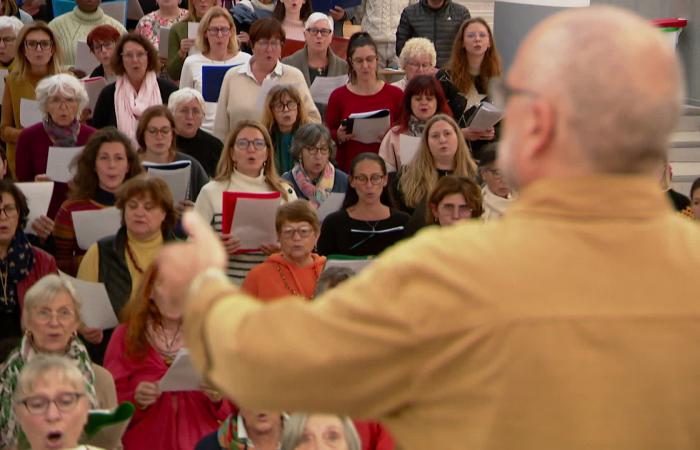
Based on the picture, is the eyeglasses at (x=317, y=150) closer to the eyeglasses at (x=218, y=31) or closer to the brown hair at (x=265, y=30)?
the brown hair at (x=265, y=30)

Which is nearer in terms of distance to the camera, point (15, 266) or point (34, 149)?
point (15, 266)

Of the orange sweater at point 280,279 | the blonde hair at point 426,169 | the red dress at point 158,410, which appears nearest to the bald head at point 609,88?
the red dress at point 158,410

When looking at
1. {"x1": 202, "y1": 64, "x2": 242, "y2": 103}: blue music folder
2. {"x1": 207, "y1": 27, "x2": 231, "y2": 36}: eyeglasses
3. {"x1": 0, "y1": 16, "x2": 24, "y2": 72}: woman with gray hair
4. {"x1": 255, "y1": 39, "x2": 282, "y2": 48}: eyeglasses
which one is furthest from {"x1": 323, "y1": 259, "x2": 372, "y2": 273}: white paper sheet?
{"x1": 0, "y1": 16, "x2": 24, "y2": 72}: woman with gray hair

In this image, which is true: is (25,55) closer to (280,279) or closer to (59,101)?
(59,101)

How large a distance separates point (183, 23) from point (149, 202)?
360cm

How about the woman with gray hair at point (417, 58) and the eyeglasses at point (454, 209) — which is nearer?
the eyeglasses at point (454, 209)

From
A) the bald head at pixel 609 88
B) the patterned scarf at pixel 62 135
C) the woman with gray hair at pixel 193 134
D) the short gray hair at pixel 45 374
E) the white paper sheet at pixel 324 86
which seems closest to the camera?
the bald head at pixel 609 88

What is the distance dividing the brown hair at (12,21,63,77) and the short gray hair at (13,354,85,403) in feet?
13.5

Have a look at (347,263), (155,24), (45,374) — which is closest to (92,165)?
(347,263)

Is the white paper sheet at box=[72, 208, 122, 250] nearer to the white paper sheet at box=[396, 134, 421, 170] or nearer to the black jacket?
the white paper sheet at box=[396, 134, 421, 170]

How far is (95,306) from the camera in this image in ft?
19.4

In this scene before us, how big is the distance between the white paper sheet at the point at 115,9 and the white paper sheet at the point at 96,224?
410 centimetres

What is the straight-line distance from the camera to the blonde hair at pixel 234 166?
6.80m

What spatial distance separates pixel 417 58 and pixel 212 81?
1305mm
